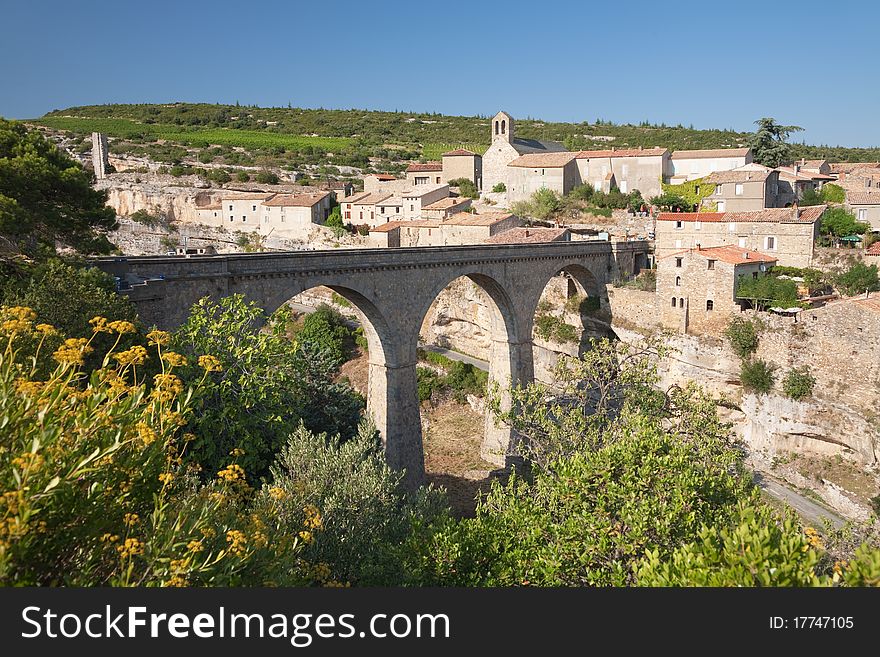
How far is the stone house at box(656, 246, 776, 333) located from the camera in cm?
2683

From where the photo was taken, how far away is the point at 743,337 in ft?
84.3

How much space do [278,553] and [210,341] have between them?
22.9 ft

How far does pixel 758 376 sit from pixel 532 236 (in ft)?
43.8

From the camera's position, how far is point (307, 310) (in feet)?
144

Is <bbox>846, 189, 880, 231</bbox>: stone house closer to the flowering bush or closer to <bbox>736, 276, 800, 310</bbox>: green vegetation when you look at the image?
<bbox>736, 276, 800, 310</bbox>: green vegetation

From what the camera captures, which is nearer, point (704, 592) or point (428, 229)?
point (704, 592)

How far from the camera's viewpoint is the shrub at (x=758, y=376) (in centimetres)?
2488

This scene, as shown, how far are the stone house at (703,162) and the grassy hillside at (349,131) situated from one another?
96.4ft

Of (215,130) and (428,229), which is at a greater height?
(215,130)

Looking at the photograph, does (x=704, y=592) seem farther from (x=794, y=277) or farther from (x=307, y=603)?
(x=794, y=277)

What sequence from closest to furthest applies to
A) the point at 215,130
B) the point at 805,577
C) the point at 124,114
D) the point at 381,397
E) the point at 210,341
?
the point at 805,577 < the point at 210,341 < the point at 381,397 < the point at 215,130 < the point at 124,114

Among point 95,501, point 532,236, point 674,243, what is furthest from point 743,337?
point 95,501

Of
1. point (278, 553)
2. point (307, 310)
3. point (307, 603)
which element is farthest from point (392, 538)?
point (307, 310)

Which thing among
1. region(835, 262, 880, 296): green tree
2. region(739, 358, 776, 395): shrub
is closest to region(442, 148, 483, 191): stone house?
region(835, 262, 880, 296): green tree
